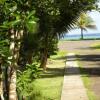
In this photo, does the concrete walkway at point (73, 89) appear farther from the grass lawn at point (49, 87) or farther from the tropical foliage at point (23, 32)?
the tropical foliage at point (23, 32)

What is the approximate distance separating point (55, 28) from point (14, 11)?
15.4 metres

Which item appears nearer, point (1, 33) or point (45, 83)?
point (1, 33)

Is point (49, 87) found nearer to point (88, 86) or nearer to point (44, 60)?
point (88, 86)

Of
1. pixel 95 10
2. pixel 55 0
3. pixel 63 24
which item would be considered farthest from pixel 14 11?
pixel 63 24

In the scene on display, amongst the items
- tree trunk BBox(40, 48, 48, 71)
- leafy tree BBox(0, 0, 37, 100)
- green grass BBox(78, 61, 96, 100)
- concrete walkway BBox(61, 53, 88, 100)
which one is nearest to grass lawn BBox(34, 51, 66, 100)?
concrete walkway BBox(61, 53, 88, 100)

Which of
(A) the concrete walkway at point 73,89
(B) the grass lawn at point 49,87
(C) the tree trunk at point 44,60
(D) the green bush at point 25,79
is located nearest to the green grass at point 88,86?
(A) the concrete walkway at point 73,89

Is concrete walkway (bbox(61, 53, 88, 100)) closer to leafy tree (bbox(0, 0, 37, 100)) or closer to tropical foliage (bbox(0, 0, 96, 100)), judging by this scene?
tropical foliage (bbox(0, 0, 96, 100))

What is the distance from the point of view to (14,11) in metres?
5.11

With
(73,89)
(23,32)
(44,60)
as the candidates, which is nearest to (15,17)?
(23,32)

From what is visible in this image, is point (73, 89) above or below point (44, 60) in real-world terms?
above

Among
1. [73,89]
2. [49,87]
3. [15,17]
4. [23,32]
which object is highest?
[15,17]

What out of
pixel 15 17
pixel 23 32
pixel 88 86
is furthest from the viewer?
pixel 88 86

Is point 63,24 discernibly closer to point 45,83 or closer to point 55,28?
point 55,28

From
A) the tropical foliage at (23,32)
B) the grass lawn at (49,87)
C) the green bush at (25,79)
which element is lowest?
the grass lawn at (49,87)
